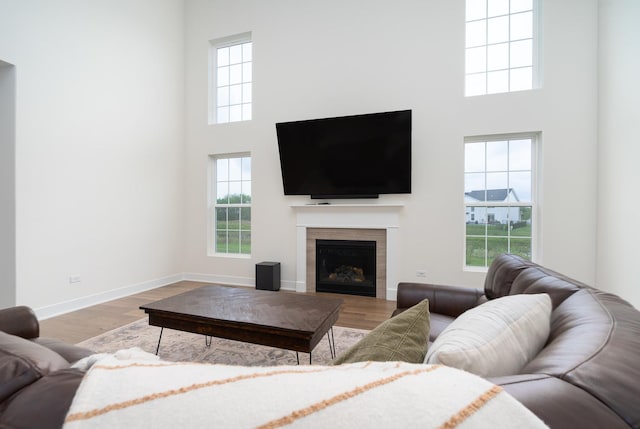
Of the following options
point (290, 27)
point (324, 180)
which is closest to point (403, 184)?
point (324, 180)

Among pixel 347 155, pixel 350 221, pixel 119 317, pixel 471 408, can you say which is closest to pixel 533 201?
pixel 350 221

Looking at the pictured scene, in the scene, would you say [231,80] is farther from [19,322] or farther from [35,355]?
[35,355]

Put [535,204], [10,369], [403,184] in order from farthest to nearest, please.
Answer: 1. [403,184]
2. [535,204]
3. [10,369]

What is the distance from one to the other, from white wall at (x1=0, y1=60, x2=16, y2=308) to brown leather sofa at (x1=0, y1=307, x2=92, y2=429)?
10.3 feet

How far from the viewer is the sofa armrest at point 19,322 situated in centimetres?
151

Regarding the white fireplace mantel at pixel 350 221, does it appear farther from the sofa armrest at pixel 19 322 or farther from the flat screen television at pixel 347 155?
the sofa armrest at pixel 19 322

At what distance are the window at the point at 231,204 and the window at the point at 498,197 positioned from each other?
10.5 ft

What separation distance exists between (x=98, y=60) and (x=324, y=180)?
10.3ft

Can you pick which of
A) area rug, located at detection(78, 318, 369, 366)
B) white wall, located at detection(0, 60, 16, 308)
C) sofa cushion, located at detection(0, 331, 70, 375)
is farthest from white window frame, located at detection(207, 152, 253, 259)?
sofa cushion, located at detection(0, 331, 70, 375)

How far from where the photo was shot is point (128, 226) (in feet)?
13.3

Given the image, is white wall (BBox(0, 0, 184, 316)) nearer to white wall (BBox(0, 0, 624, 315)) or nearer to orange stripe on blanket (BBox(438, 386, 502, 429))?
white wall (BBox(0, 0, 624, 315))

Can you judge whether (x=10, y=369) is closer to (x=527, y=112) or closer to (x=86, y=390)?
(x=86, y=390)

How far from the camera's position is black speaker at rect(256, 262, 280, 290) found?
13.7 ft

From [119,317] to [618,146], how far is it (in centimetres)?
533
